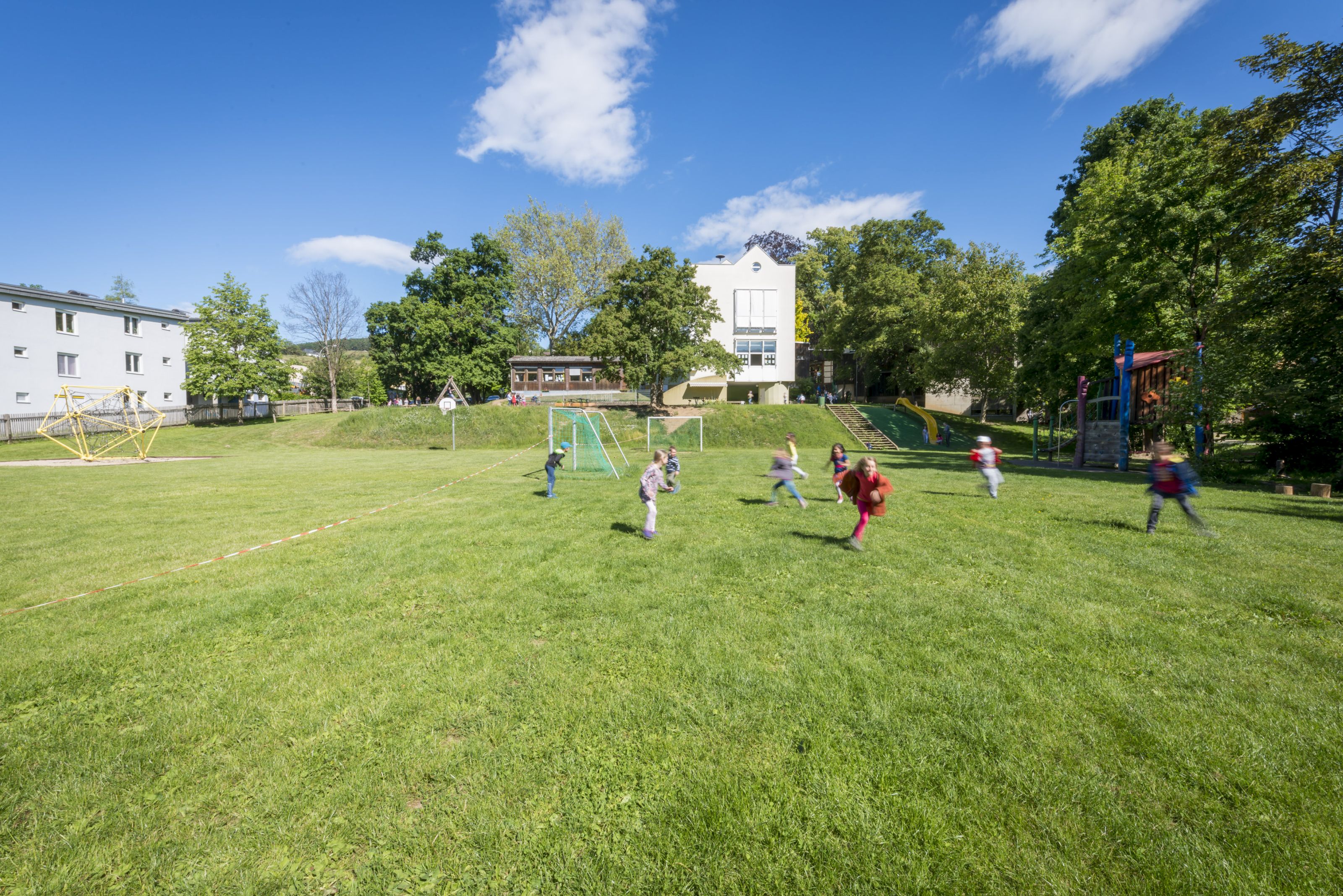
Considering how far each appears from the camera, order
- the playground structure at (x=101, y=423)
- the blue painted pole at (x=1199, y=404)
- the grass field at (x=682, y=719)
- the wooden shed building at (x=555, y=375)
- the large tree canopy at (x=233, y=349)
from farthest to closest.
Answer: the wooden shed building at (x=555, y=375), the large tree canopy at (x=233, y=349), the playground structure at (x=101, y=423), the blue painted pole at (x=1199, y=404), the grass field at (x=682, y=719)

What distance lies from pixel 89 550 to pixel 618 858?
39.9 ft

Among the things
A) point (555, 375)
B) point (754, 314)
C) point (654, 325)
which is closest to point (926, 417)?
point (754, 314)

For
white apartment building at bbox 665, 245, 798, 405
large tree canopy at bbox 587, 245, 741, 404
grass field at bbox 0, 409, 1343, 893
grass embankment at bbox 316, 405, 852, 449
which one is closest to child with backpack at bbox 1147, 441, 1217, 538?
grass field at bbox 0, 409, 1343, 893

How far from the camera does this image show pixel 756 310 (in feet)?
163

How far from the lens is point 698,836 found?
124 inches

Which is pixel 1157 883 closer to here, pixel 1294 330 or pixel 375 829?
pixel 375 829

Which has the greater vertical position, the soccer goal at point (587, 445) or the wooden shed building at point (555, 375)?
the wooden shed building at point (555, 375)

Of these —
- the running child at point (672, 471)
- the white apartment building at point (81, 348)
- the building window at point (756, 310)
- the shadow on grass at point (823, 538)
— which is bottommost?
the shadow on grass at point (823, 538)

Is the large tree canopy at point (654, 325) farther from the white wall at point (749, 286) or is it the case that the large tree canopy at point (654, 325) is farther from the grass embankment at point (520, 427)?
the white wall at point (749, 286)

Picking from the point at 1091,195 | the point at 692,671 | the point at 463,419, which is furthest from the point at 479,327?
the point at 692,671

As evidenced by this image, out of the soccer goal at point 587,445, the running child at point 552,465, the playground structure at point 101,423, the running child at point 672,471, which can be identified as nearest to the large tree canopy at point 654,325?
the soccer goal at point 587,445

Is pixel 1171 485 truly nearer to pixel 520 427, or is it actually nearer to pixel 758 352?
pixel 520 427

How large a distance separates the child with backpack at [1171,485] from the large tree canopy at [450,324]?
4529cm

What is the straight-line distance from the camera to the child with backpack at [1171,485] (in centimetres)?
960
